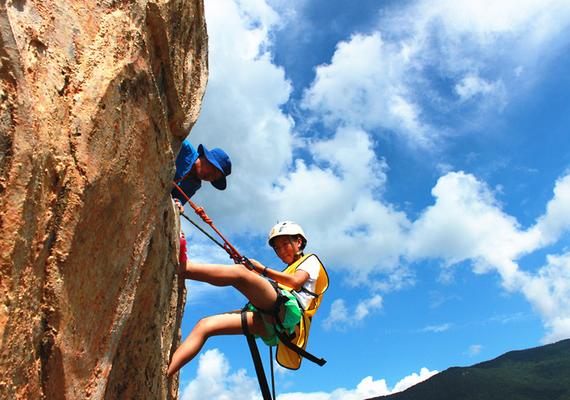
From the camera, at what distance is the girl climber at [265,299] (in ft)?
21.2

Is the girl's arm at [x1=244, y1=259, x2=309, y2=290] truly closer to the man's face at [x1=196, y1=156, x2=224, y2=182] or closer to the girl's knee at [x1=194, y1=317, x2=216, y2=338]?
the girl's knee at [x1=194, y1=317, x2=216, y2=338]

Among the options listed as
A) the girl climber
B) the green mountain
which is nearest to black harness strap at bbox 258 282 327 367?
the girl climber

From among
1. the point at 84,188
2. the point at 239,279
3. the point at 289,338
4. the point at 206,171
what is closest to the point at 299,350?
the point at 289,338

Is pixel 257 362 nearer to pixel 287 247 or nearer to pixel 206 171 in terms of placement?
pixel 287 247

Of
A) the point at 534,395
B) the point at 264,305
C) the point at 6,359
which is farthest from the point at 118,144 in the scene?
the point at 534,395

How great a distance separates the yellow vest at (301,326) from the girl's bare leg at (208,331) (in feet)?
1.62

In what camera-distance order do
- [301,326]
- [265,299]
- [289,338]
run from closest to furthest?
[265,299]
[289,338]
[301,326]

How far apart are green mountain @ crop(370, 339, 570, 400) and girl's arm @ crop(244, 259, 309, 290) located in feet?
372

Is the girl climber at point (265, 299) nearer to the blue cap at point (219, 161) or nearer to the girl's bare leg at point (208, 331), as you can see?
the girl's bare leg at point (208, 331)

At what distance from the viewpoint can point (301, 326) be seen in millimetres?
7457

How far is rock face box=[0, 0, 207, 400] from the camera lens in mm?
3094

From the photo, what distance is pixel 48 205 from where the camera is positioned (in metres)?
3.47

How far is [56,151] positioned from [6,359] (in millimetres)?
1355

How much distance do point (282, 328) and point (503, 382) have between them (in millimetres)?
135828
